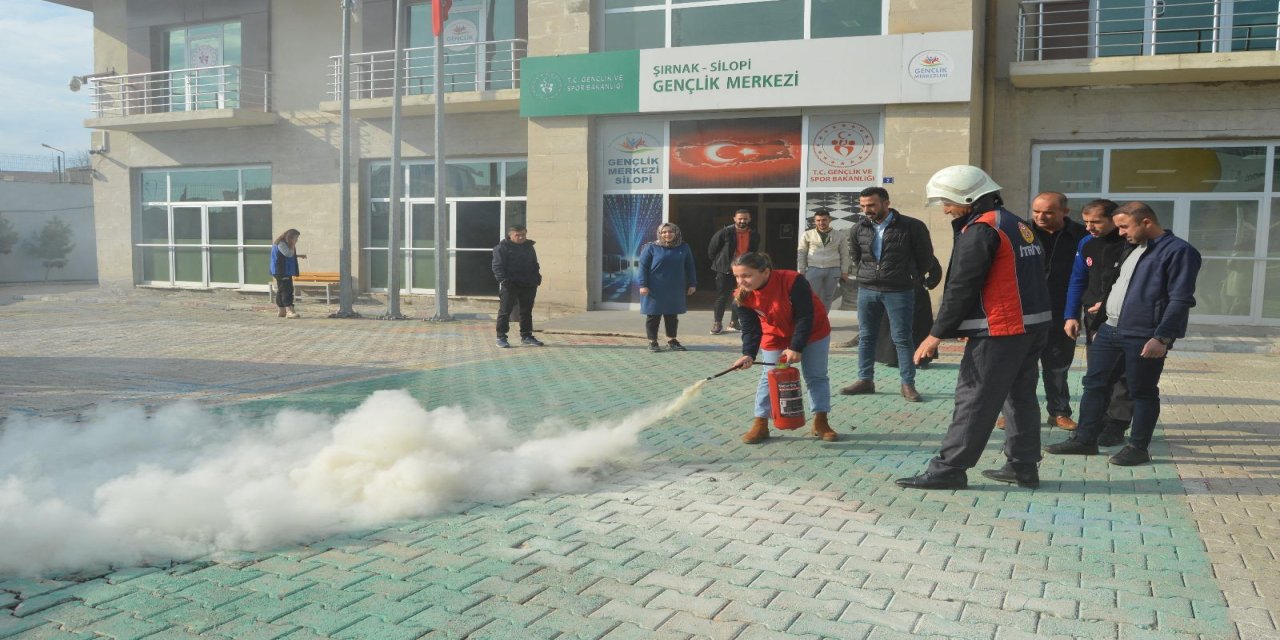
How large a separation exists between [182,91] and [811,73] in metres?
15.5

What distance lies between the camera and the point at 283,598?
3643 millimetres

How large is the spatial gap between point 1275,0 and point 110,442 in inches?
662

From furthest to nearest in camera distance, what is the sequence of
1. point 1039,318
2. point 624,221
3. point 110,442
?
point 624,221, point 110,442, point 1039,318

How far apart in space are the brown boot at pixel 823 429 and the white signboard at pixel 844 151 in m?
9.97

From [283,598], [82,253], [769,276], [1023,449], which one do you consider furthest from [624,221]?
[82,253]

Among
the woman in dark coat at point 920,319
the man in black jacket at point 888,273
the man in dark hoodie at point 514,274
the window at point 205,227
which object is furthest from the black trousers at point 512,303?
the window at point 205,227

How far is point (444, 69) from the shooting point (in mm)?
18938

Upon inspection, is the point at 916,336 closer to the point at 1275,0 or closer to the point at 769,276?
the point at 769,276

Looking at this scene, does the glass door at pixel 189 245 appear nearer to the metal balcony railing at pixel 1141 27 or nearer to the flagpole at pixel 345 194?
the flagpole at pixel 345 194

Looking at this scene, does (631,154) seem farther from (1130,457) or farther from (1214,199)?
(1130,457)

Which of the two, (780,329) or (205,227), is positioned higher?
(205,227)

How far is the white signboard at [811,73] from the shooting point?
1511 centimetres

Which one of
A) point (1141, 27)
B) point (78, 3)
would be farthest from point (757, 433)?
point (78, 3)

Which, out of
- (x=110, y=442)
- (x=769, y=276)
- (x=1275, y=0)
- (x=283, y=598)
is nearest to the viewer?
(x=283, y=598)
